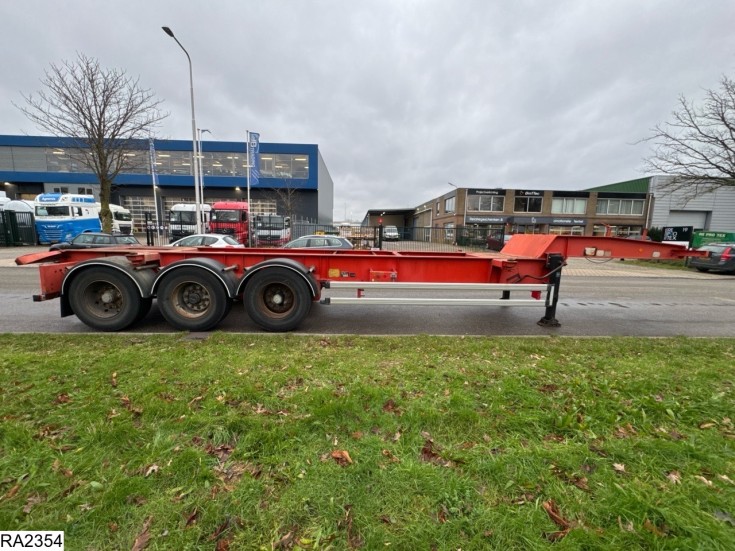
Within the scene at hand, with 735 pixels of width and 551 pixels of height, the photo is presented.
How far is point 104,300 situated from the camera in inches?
219

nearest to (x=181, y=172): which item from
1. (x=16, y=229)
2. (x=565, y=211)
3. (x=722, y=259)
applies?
(x=16, y=229)

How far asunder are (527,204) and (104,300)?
46.6 m

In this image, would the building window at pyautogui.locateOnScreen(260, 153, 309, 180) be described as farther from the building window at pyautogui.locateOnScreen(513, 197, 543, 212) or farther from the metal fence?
the building window at pyautogui.locateOnScreen(513, 197, 543, 212)

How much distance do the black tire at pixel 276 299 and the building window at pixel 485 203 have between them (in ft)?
134

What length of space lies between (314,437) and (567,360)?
11.5 feet

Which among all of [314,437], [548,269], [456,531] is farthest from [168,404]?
[548,269]

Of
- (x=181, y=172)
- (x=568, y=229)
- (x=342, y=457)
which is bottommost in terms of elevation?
(x=342, y=457)

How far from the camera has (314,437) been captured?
101 inches

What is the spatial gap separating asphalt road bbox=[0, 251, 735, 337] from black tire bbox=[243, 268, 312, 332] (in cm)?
28

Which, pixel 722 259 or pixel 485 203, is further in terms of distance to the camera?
pixel 485 203

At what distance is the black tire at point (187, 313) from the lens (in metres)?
5.49

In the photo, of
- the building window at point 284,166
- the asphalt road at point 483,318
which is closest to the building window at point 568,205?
the building window at point 284,166

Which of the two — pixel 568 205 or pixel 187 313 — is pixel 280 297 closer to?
pixel 187 313

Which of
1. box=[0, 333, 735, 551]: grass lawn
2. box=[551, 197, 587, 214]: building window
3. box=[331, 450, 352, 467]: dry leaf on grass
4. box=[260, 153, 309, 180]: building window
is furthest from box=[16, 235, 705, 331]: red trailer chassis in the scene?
box=[551, 197, 587, 214]: building window
